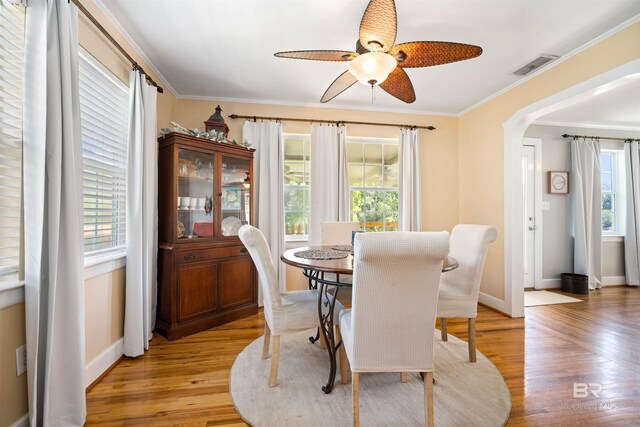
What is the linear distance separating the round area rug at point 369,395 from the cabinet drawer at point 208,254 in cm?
98

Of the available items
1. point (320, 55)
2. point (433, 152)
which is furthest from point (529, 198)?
point (320, 55)

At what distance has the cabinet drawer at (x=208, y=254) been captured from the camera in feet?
8.55

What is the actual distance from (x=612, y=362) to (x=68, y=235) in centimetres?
373

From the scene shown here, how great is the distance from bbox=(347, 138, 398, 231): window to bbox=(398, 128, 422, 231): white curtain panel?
15 cm

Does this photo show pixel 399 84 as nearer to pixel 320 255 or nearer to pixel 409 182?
pixel 320 255

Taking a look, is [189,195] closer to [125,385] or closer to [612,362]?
[125,385]

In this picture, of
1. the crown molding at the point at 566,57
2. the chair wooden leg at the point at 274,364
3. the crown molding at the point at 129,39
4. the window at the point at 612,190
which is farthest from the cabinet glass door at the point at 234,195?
the window at the point at 612,190

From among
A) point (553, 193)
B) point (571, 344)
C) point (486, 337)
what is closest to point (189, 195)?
point (486, 337)

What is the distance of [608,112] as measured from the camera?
3951 millimetres

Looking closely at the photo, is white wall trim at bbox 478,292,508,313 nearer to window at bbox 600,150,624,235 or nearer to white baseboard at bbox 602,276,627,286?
white baseboard at bbox 602,276,627,286

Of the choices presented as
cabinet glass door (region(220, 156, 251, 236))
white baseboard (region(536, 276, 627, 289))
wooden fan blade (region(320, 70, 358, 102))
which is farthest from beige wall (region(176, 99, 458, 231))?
white baseboard (region(536, 276, 627, 289))

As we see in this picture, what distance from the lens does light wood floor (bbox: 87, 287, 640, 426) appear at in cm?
159

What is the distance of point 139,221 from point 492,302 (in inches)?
150

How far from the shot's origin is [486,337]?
8.59 feet
